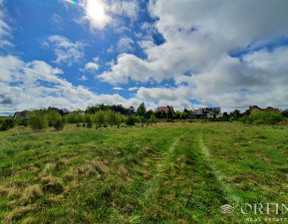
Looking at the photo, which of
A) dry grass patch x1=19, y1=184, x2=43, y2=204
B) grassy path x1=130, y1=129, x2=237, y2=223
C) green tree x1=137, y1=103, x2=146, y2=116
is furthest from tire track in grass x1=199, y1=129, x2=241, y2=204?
green tree x1=137, y1=103, x2=146, y2=116

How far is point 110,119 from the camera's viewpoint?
51.3 meters

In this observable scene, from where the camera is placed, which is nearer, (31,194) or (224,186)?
(31,194)

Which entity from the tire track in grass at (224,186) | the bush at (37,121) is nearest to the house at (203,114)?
the tire track in grass at (224,186)

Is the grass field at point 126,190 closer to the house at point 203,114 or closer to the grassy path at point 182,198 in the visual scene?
the grassy path at point 182,198

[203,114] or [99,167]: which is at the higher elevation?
[203,114]

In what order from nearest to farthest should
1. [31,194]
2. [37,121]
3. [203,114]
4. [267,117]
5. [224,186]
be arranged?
[31,194], [224,186], [37,121], [267,117], [203,114]

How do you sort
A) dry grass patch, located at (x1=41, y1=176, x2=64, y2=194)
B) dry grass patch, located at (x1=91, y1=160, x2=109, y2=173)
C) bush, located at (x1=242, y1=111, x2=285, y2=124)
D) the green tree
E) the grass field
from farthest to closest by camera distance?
the green tree
bush, located at (x1=242, y1=111, x2=285, y2=124)
dry grass patch, located at (x1=91, y1=160, x2=109, y2=173)
dry grass patch, located at (x1=41, y1=176, x2=64, y2=194)
the grass field

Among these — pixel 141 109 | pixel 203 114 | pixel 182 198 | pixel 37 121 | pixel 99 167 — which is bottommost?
pixel 182 198

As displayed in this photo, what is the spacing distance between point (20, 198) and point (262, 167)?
→ 13199 mm

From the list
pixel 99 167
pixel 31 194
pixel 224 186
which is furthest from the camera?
pixel 99 167

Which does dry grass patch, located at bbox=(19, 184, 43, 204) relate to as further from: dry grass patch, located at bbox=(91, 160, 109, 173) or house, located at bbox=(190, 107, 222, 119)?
house, located at bbox=(190, 107, 222, 119)

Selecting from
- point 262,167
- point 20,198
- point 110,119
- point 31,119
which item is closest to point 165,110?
point 110,119

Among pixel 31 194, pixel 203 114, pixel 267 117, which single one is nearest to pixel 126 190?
pixel 31 194

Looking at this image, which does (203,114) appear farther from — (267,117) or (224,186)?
(224,186)
